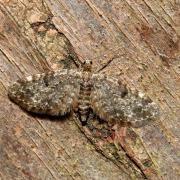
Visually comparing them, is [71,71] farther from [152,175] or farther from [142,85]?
[152,175]

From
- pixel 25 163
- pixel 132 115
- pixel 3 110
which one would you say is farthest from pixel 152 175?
pixel 3 110

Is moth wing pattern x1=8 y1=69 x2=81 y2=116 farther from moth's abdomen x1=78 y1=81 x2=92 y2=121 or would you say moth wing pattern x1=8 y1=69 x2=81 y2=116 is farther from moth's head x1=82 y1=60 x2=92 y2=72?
moth's head x1=82 y1=60 x2=92 y2=72

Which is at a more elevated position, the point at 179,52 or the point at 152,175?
the point at 179,52

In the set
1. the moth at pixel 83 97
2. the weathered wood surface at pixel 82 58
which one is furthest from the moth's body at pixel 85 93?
the weathered wood surface at pixel 82 58

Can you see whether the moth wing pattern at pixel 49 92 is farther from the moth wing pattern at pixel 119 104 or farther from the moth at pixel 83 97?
the moth wing pattern at pixel 119 104

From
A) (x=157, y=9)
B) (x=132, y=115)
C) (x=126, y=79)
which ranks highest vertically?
(x=157, y=9)

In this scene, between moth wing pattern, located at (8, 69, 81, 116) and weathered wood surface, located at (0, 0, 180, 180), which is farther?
moth wing pattern, located at (8, 69, 81, 116)

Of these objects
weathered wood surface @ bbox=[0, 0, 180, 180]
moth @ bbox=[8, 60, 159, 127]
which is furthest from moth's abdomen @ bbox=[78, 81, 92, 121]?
weathered wood surface @ bbox=[0, 0, 180, 180]
